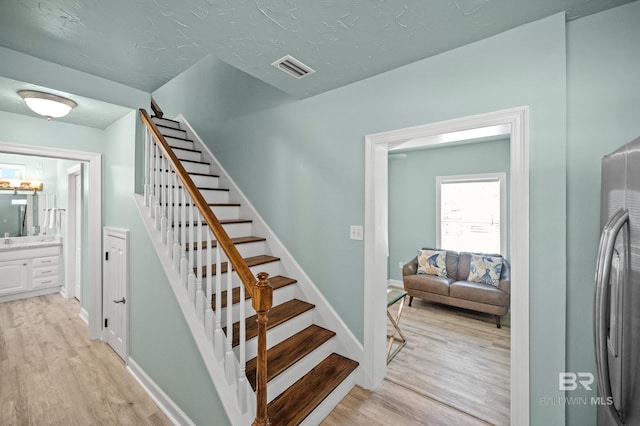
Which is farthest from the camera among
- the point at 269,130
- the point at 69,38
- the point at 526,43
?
the point at 269,130

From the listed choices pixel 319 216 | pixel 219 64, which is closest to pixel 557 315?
pixel 319 216

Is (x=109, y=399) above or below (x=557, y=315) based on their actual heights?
below

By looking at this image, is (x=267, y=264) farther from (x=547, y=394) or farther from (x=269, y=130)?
(x=547, y=394)

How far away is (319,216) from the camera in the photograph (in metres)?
2.46

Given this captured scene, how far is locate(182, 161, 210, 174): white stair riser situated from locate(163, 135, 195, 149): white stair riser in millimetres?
430

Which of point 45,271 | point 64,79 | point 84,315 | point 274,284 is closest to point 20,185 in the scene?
point 45,271

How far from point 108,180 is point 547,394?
13.7ft

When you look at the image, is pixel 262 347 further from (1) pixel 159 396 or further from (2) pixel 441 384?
(2) pixel 441 384

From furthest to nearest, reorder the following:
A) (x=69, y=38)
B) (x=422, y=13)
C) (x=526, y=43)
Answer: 1. (x=69, y=38)
2. (x=526, y=43)
3. (x=422, y=13)

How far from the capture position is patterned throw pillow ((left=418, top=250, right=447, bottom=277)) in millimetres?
4148

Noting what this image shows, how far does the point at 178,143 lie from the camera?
364cm

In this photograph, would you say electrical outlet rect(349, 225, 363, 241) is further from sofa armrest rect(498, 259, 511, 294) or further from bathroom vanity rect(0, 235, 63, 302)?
bathroom vanity rect(0, 235, 63, 302)

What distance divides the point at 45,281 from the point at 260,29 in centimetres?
591

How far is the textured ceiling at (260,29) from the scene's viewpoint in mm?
1328
